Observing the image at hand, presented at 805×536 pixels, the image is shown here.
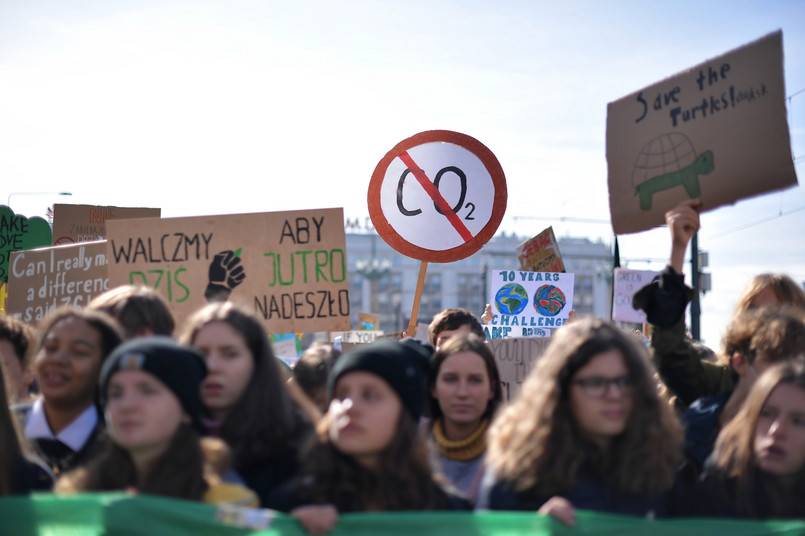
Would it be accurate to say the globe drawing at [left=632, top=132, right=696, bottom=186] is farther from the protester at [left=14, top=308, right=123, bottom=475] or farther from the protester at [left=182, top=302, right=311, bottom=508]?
the protester at [left=14, top=308, right=123, bottom=475]

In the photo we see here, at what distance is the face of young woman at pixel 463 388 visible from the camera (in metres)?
3.60

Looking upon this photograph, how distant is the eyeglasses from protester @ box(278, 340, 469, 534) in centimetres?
52

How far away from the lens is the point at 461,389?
3.61 m

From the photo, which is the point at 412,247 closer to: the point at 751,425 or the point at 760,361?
the point at 760,361

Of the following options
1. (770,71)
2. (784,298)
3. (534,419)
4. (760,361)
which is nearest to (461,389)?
(534,419)

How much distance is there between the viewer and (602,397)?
107 inches

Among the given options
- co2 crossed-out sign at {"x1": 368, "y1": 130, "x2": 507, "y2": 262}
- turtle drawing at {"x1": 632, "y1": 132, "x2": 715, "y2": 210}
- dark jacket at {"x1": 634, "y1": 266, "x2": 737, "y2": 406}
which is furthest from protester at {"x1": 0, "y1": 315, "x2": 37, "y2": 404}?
turtle drawing at {"x1": 632, "y1": 132, "x2": 715, "y2": 210}

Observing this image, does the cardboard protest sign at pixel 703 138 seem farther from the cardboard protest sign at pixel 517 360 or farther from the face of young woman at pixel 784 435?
the cardboard protest sign at pixel 517 360

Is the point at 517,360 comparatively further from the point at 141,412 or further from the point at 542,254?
the point at 542,254

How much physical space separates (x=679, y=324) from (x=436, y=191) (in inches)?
93.0

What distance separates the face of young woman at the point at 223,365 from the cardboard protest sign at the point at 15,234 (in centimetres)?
532

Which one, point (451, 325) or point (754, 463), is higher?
point (451, 325)

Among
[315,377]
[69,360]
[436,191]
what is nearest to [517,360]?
[436,191]

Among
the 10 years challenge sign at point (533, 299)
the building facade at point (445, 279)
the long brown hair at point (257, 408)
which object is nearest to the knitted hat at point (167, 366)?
the long brown hair at point (257, 408)
